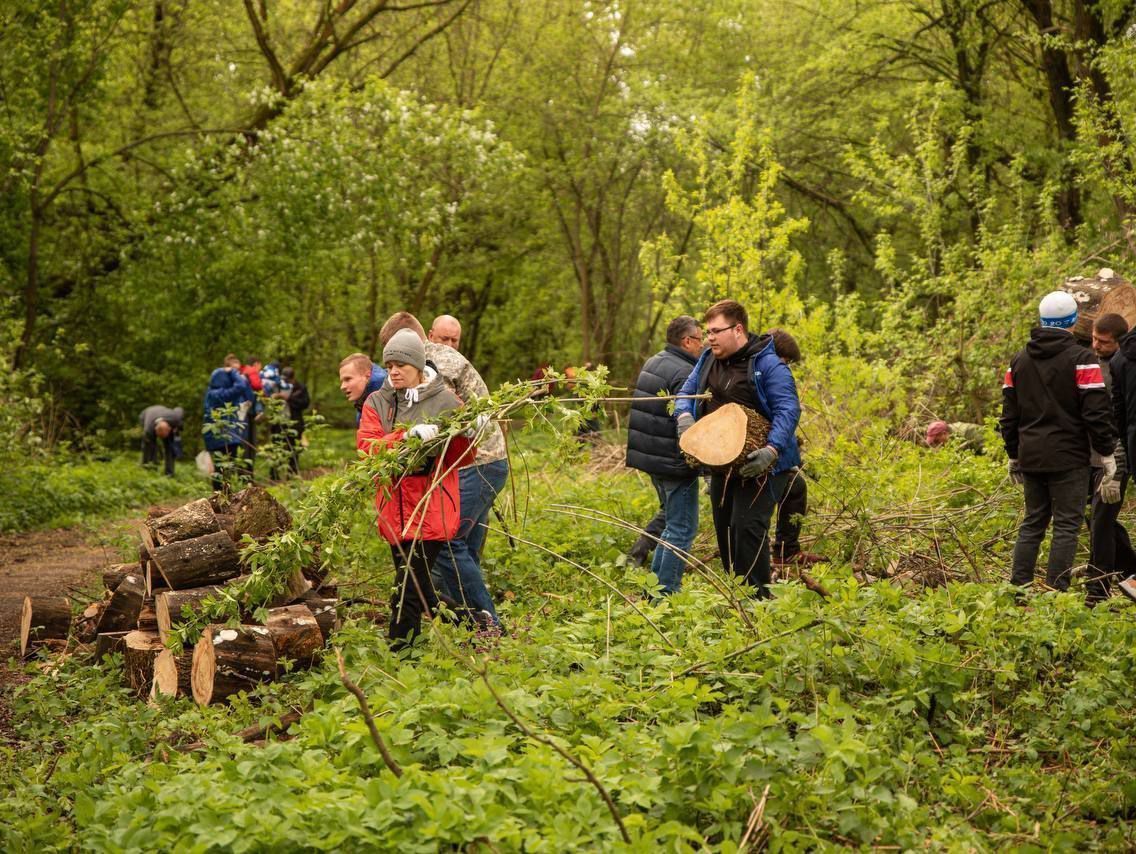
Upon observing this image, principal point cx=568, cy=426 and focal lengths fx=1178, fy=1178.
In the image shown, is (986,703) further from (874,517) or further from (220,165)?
(220,165)

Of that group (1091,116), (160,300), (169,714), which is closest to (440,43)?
(160,300)

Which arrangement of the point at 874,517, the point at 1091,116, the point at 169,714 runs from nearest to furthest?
the point at 169,714, the point at 874,517, the point at 1091,116

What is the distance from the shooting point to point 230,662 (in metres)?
6.11

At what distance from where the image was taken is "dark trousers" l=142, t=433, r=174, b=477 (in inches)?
719

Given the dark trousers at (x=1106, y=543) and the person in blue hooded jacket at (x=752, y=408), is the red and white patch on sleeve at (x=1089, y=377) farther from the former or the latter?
the person in blue hooded jacket at (x=752, y=408)

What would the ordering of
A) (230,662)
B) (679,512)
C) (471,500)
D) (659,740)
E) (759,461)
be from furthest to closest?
1. (679,512)
2. (471,500)
3. (759,461)
4. (230,662)
5. (659,740)

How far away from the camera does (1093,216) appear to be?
55.5 ft

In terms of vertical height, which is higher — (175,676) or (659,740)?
(659,740)

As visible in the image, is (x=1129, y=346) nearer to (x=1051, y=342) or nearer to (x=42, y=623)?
(x=1051, y=342)

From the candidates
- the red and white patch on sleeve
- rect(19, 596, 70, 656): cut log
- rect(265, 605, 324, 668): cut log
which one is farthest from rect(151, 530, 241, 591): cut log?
the red and white patch on sleeve

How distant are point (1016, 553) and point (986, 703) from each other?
2415 mm

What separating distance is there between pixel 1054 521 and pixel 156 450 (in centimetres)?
1555

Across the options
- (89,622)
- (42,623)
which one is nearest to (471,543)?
(89,622)

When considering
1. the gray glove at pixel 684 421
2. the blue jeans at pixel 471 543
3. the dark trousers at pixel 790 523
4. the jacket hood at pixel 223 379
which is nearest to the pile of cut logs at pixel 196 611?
the blue jeans at pixel 471 543
